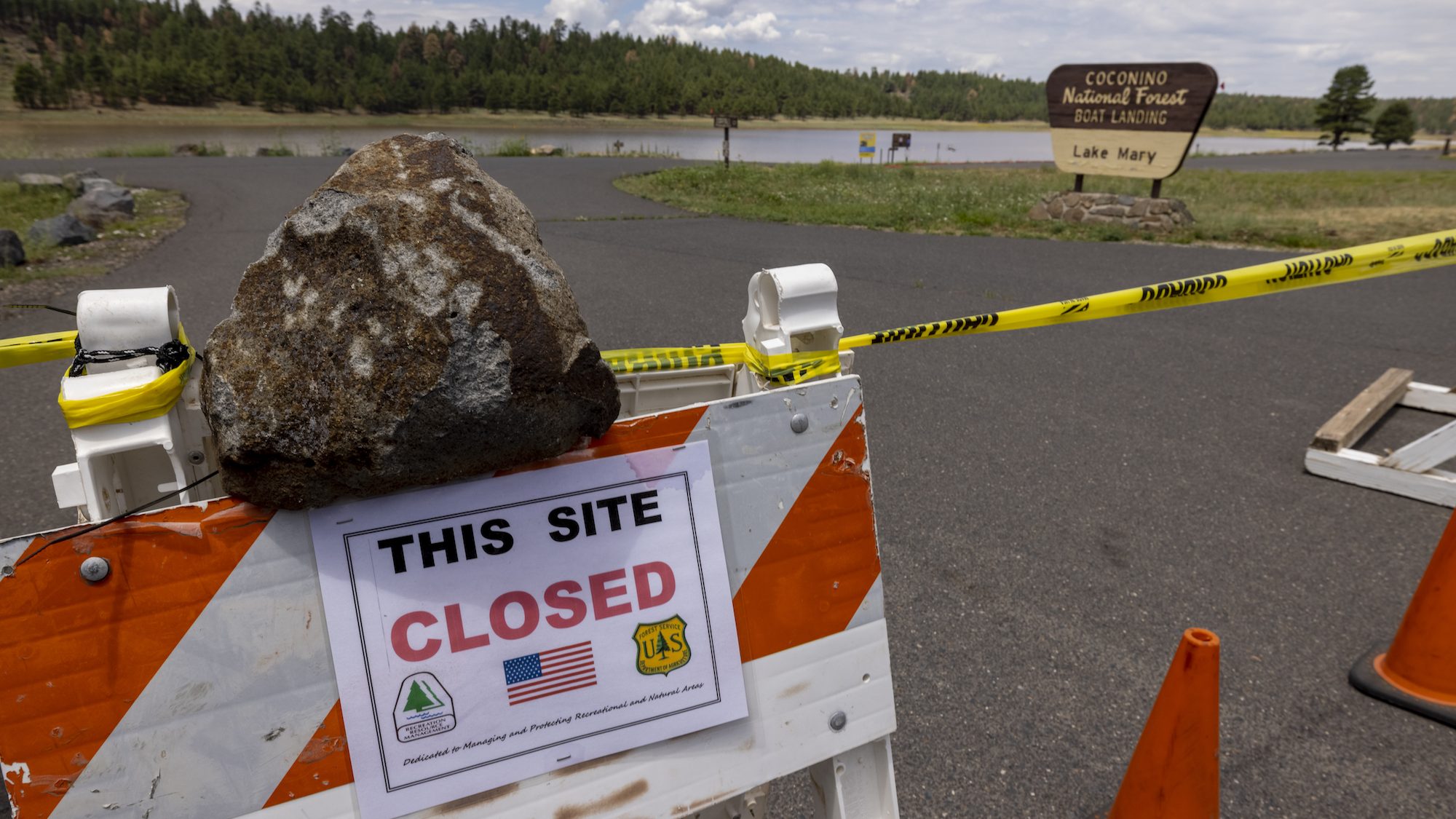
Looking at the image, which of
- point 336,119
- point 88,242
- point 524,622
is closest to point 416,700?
point 524,622

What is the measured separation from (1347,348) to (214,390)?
838 centimetres

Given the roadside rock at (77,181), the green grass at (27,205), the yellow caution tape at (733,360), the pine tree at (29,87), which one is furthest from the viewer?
the pine tree at (29,87)

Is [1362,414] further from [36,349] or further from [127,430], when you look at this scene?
[36,349]

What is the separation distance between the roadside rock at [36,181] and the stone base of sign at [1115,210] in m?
19.3

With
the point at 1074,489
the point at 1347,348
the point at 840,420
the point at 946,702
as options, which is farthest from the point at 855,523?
the point at 1347,348

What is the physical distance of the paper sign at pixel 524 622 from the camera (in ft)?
4.17

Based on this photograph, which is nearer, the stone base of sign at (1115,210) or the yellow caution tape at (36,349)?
the yellow caution tape at (36,349)

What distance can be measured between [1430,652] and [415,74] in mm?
97835

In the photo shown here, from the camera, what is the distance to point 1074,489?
4285mm

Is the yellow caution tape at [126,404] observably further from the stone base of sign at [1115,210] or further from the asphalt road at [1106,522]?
the stone base of sign at [1115,210]

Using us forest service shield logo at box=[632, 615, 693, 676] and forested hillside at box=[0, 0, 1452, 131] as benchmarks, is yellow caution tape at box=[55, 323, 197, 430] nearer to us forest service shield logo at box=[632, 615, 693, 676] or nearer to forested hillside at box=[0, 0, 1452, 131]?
us forest service shield logo at box=[632, 615, 693, 676]

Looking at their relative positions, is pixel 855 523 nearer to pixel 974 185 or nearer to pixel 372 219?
pixel 372 219

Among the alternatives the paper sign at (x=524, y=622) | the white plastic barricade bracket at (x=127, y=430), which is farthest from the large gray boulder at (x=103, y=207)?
the paper sign at (x=524, y=622)

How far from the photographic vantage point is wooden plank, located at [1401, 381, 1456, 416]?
5.27 m
